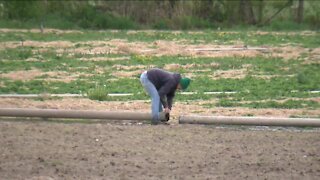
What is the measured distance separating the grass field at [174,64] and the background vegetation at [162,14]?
4.17 m

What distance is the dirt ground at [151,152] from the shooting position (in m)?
8.66

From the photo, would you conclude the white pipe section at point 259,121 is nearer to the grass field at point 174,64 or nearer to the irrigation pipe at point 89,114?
the irrigation pipe at point 89,114

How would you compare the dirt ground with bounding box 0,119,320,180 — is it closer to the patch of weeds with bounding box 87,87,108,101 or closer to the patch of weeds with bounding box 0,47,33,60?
the patch of weeds with bounding box 87,87,108,101

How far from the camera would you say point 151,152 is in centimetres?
977

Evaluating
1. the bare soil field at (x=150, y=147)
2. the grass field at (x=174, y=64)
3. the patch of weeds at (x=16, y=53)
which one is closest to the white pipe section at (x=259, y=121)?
the bare soil field at (x=150, y=147)

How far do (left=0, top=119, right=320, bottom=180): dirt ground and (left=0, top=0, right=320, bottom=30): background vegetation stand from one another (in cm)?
2412

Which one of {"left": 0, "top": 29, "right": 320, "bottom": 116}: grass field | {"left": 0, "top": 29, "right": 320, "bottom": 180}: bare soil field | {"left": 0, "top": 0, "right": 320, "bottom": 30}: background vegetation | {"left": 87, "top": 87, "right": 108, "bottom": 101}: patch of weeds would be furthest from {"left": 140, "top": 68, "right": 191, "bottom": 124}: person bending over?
{"left": 0, "top": 0, "right": 320, "bottom": 30}: background vegetation

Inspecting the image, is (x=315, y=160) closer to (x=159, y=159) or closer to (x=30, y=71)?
(x=159, y=159)

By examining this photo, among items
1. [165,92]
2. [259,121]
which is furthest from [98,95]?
[259,121]

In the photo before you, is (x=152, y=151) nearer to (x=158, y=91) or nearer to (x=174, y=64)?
(x=158, y=91)

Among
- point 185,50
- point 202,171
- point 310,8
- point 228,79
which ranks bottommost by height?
point 310,8

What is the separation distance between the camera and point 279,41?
28188 millimetres

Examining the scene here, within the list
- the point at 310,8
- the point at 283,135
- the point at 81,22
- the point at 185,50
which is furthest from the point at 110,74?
the point at 310,8

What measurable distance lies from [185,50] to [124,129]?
13.0 metres
